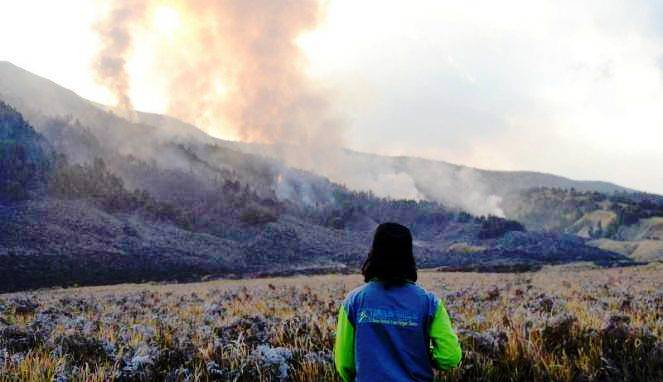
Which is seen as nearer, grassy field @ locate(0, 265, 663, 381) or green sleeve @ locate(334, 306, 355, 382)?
green sleeve @ locate(334, 306, 355, 382)

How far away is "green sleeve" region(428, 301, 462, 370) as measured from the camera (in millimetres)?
4832

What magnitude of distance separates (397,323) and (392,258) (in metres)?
0.53

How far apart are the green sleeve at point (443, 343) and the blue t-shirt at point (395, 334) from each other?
6 centimetres

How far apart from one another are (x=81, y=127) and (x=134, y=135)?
22.5 meters

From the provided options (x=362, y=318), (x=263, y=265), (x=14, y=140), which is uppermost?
(x=14, y=140)

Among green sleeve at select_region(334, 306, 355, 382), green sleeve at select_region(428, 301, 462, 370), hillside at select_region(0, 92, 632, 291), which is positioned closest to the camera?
green sleeve at select_region(428, 301, 462, 370)

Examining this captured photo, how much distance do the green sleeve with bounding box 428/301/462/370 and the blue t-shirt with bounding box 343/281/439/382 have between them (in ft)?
0.20

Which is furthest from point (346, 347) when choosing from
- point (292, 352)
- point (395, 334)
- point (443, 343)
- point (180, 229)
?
point (180, 229)

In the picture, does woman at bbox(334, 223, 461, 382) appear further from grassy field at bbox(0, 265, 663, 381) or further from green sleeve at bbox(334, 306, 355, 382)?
grassy field at bbox(0, 265, 663, 381)

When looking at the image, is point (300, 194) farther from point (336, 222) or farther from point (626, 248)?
point (626, 248)

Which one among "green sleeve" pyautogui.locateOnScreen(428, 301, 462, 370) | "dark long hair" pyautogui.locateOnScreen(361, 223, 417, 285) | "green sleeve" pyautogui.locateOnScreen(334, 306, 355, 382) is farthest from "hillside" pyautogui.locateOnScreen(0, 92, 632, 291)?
"green sleeve" pyautogui.locateOnScreen(428, 301, 462, 370)

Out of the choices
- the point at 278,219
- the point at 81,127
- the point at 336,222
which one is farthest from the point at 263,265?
the point at 81,127

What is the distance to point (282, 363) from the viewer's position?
7605 millimetres

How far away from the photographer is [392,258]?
4895mm
